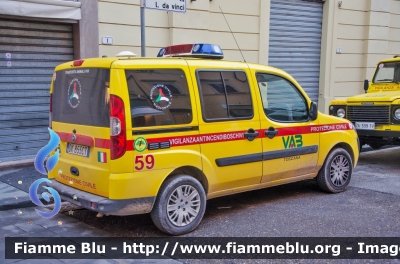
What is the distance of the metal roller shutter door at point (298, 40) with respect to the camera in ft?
39.1

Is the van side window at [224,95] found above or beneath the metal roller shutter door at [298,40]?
beneath

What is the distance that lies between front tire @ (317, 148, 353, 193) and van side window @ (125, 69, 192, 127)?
101 inches

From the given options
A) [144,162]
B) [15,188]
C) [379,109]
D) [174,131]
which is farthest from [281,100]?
[15,188]

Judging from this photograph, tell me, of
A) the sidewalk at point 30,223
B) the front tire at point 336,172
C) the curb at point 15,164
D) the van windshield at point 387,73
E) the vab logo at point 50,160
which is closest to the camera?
the sidewalk at point 30,223

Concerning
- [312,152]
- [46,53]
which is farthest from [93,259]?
[46,53]

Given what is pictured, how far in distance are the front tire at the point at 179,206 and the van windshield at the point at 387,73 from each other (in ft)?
20.1

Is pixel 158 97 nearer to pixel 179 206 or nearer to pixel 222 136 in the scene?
pixel 222 136

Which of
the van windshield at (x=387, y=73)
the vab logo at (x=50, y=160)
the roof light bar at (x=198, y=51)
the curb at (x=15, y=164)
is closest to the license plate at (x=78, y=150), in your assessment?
the vab logo at (x=50, y=160)

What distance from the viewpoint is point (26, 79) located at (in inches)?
325

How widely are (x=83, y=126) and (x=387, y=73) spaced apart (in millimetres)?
7175

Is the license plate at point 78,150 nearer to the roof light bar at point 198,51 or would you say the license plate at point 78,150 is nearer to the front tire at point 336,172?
the roof light bar at point 198,51

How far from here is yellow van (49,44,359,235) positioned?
4422mm

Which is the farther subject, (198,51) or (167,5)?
(167,5)

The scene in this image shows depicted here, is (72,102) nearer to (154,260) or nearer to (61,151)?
(61,151)
